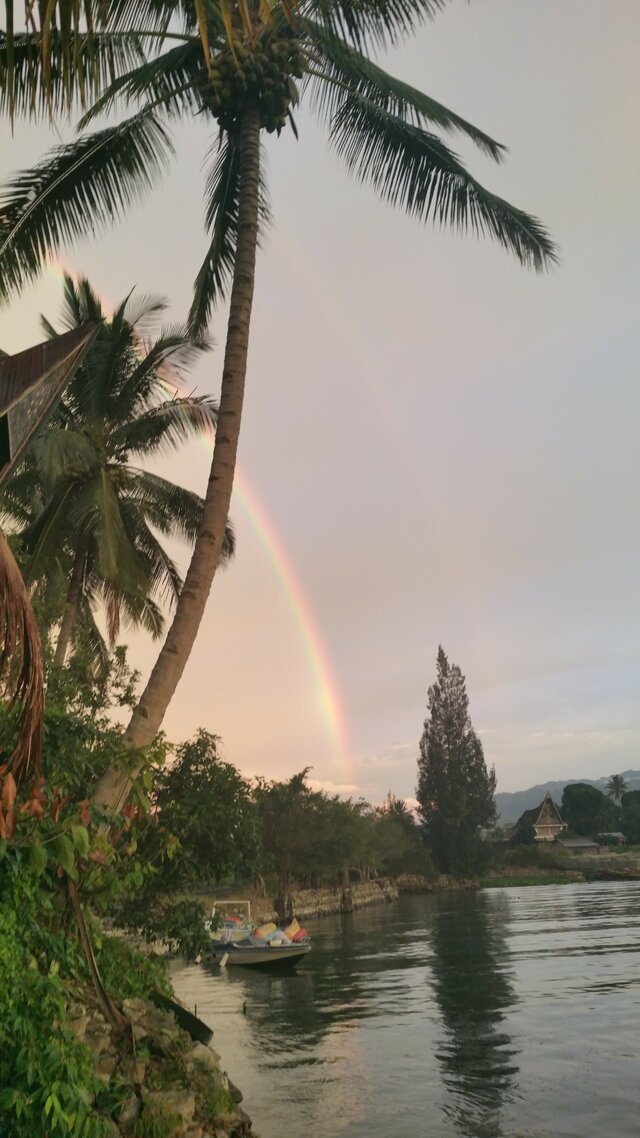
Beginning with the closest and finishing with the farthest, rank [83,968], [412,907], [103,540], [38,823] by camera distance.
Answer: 1. [38,823]
2. [83,968]
3. [103,540]
4. [412,907]

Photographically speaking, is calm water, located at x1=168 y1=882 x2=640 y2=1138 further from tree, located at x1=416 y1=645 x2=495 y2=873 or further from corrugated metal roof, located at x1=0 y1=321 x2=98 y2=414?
tree, located at x1=416 y1=645 x2=495 y2=873

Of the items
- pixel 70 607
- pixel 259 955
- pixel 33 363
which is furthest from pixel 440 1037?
pixel 33 363

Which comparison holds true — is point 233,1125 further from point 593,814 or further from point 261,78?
point 593,814

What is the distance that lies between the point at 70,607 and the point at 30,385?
1338cm

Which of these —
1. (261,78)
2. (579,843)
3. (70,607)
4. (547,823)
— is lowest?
(579,843)

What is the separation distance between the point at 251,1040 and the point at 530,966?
1226cm

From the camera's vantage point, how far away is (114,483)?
708 inches

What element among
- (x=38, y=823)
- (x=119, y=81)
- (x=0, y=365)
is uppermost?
(x=119, y=81)

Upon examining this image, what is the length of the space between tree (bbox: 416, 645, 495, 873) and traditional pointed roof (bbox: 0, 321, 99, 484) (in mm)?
77282

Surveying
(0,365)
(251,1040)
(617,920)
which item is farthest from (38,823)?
(617,920)

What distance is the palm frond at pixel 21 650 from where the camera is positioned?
12.3ft

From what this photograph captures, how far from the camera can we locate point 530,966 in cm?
2536

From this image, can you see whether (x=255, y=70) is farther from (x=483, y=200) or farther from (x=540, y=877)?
(x=540, y=877)

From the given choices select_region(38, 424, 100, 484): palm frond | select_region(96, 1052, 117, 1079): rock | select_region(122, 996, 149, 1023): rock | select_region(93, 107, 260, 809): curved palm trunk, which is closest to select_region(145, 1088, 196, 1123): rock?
select_region(96, 1052, 117, 1079): rock
